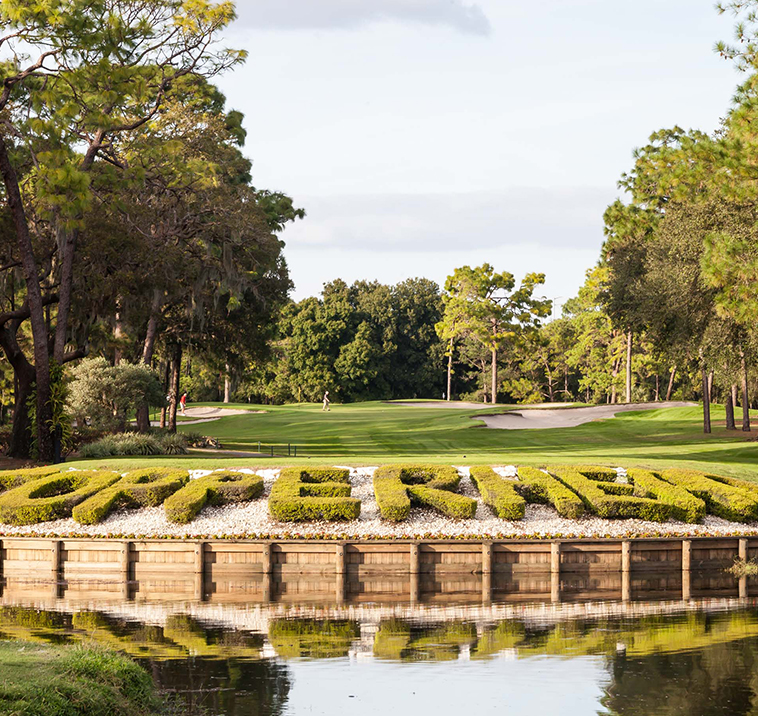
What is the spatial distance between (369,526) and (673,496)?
6771 mm

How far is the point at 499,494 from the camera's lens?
20.8 m

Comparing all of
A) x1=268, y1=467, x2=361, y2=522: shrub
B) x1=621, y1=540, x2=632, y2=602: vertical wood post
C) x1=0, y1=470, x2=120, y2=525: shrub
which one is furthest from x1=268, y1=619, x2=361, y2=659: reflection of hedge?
x1=0, y1=470, x2=120, y2=525: shrub

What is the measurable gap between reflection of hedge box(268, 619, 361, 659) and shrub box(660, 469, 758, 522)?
10.3 meters

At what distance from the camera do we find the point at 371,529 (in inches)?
771

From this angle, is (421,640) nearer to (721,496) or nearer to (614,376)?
(721,496)

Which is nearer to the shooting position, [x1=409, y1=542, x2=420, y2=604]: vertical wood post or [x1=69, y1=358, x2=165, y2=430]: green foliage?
[x1=409, y1=542, x2=420, y2=604]: vertical wood post

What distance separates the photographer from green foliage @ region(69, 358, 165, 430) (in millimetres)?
31812

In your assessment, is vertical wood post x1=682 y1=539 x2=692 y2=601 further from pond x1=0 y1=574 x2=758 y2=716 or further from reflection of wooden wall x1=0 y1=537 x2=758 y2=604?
pond x1=0 y1=574 x2=758 y2=716

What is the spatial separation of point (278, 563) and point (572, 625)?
20.3ft

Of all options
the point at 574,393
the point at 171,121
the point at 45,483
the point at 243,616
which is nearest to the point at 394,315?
the point at 574,393

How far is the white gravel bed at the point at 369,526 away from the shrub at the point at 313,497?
0.58ft

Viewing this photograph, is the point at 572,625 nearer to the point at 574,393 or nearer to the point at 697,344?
the point at 697,344

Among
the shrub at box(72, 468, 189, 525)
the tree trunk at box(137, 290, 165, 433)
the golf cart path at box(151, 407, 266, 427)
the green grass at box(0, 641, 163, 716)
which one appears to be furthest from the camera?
the golf cart path at box(151, 407, 266, 427)

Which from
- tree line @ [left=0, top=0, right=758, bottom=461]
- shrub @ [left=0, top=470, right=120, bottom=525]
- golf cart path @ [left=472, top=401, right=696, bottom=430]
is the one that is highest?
tree line @ [left=0, top=0, right=758, bottom=461]
